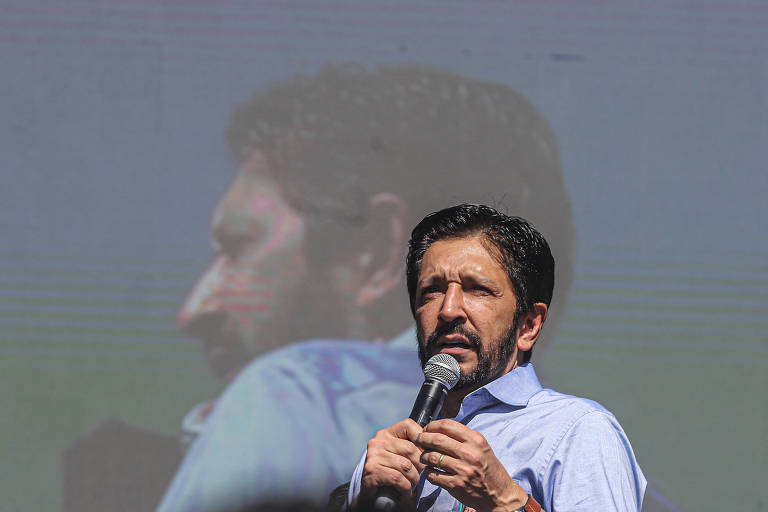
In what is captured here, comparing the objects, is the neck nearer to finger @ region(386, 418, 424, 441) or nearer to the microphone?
the microphone

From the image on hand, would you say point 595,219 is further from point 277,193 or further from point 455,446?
point 455,446

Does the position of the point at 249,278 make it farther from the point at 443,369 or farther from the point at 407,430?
the point at 407,430

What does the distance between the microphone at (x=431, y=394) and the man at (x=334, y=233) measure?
8.33 ft

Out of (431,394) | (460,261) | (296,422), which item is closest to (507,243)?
(460,261)

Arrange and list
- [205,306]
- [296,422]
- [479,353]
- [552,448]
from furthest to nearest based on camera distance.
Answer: [205,306]
[296,422]
[479,353]
[552,448]

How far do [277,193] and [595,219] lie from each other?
4.91 ft

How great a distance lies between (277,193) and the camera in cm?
411

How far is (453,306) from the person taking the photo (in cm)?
138

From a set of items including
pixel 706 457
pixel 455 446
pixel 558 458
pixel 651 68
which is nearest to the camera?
pixel 455 446

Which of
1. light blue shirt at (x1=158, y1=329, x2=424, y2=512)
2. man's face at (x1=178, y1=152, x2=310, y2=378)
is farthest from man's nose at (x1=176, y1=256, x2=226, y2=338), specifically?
light blue shirt at (x1=158, y1=329, x2=424, y2=512)

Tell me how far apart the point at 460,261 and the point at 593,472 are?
0.41 m

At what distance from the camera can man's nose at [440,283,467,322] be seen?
1.37 m

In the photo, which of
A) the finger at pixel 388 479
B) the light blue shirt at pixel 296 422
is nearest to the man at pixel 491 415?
the finger at pixel 388 479

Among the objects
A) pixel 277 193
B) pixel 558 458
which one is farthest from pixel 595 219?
pixel 558 458
